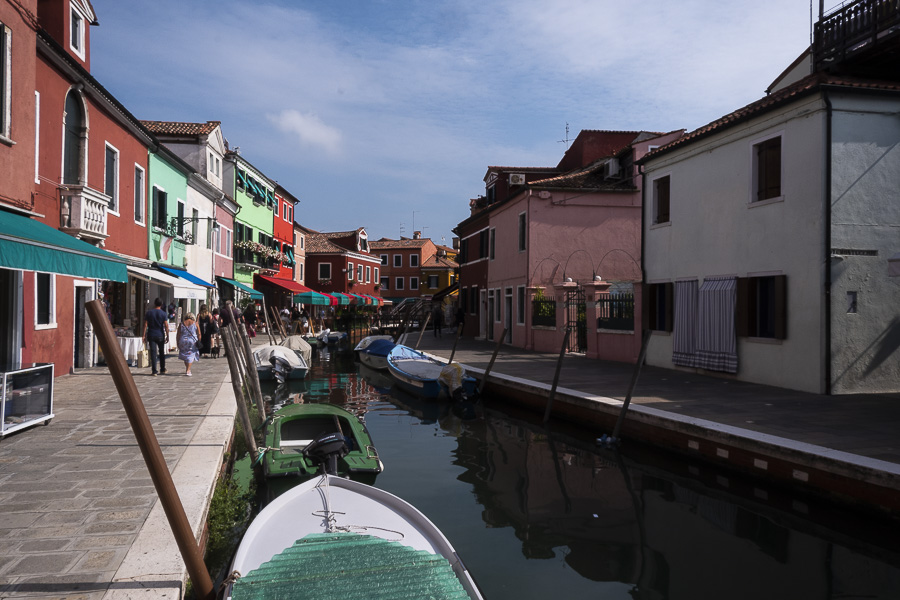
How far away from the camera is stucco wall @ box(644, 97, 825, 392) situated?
1206cm

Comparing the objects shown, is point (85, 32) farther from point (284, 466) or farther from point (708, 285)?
point (708, 285)

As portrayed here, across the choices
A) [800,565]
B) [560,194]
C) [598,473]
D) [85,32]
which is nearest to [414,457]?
[598,473]

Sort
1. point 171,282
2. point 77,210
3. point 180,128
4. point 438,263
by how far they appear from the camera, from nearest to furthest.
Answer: point 77,210 < point 171,282 < point 180,128 < point 438,263

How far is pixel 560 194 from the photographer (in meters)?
24.2

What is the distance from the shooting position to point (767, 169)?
44.1 feet

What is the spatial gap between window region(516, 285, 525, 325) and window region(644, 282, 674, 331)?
317 inches

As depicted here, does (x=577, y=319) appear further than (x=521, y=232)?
No

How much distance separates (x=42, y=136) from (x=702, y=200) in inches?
532

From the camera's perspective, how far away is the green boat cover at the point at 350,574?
391cm

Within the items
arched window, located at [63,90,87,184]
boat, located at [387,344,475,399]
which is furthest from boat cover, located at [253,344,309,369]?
arched window, located at [63,90,87,184]

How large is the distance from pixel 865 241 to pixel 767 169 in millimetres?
2411

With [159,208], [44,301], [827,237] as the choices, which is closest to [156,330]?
[44,301]

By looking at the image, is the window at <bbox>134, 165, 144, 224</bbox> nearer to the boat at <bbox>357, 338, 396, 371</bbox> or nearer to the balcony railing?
the boat at <bbox>357, 338, 396, 371</bbox>

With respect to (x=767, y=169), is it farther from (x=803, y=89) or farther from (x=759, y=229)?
(x=803, y=89)
